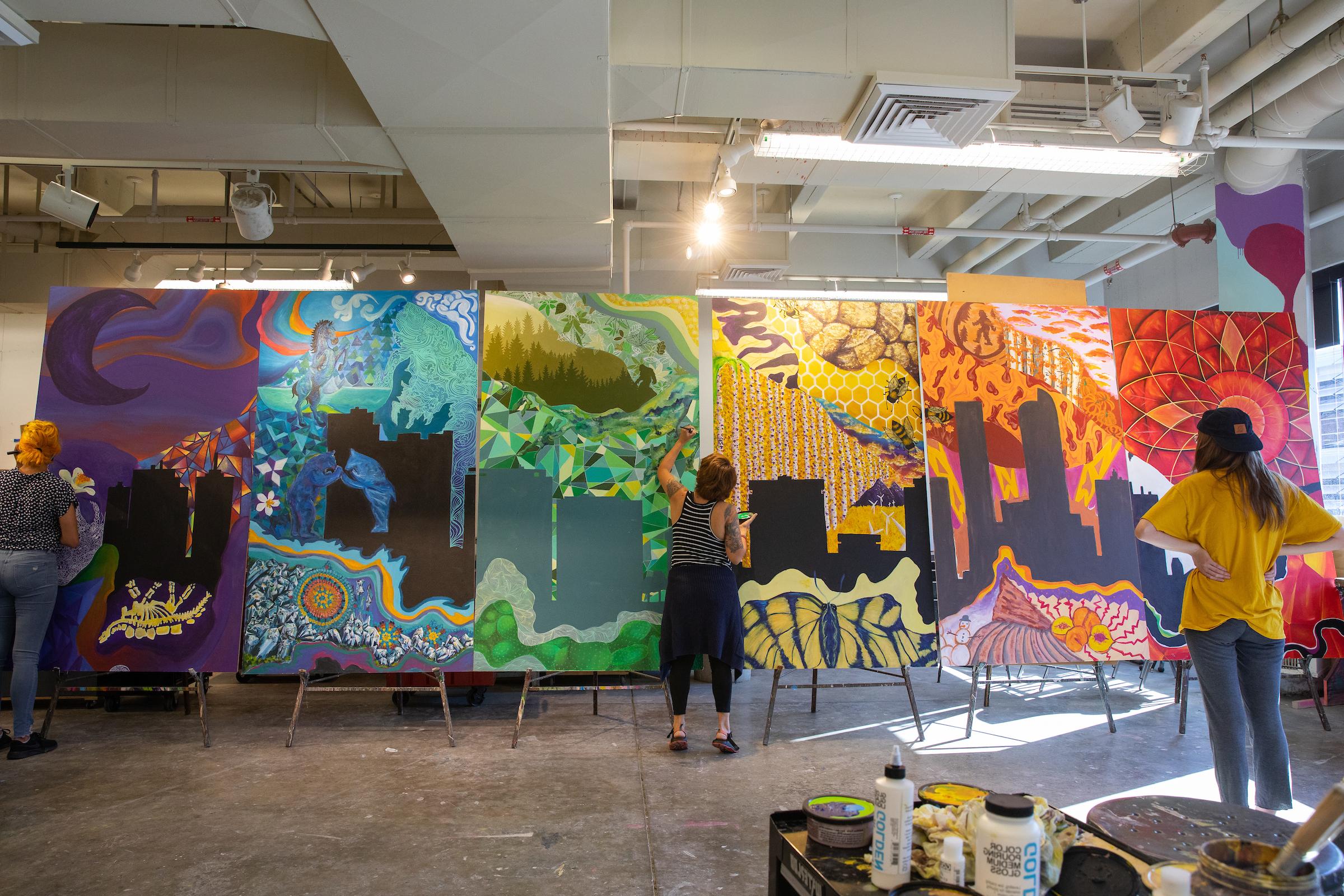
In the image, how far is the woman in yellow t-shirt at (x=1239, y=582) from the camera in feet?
9.50

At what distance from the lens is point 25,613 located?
4.03m

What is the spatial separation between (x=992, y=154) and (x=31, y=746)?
20.0 feet

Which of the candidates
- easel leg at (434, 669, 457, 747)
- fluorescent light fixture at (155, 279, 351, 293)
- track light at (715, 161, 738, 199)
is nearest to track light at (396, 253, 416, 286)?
fluorescent light fixture at (155, 279, 351, 293)

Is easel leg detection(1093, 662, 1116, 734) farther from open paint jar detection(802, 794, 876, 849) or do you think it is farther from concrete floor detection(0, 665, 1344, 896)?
open paint jar detection(802, 794, 876, 849)

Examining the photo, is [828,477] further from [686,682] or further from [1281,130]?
[1281,130]

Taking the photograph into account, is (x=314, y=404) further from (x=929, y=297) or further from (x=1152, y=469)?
(x=929, y=297)

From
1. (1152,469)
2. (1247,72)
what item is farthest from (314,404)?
(1247,72)

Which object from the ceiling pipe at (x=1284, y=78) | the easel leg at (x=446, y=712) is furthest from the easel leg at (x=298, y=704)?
the ceiling pipe at (x=1284, y=78)

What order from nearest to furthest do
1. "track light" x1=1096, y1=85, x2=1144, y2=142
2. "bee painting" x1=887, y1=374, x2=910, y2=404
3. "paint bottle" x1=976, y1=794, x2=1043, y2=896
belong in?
"paint bottle" x1=976, y1=794, x2=1043, y2=896 < "track light" x1=1096, y1=85, x2=1144, y2=142 < "bee painting" x1=887, y1=374, x2=910, y2=404

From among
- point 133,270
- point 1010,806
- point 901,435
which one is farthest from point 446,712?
point 133,270

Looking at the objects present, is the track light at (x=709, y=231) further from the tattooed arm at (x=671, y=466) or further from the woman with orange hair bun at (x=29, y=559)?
the woman with orange hair bun at (x=29, y=559)

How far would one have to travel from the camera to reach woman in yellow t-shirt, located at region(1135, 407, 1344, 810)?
290 cm

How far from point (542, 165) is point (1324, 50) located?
14.7ft

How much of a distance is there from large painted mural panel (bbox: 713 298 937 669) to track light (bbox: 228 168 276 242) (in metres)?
3.27
